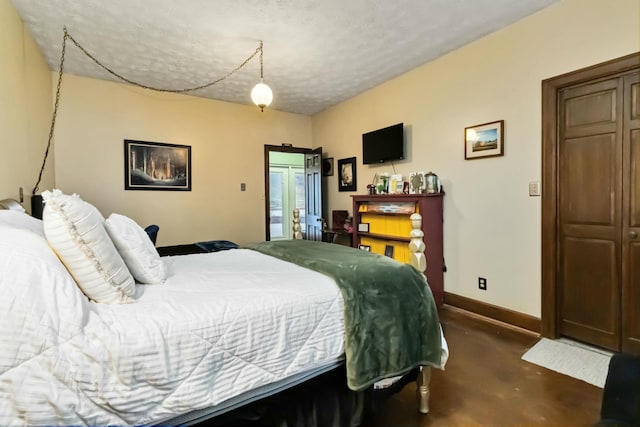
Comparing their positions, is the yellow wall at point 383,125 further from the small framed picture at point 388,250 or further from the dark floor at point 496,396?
the dark floor at point 496,396

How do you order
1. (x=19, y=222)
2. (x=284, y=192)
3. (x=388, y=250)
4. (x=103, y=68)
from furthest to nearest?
(x=284, y=192), (x=388, y=250), (x=103, y=68), (x=19, y=222)

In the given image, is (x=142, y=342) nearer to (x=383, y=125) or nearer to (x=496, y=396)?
(x=496, y=396)

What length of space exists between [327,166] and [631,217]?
3699mm

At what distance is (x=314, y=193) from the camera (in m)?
5.17

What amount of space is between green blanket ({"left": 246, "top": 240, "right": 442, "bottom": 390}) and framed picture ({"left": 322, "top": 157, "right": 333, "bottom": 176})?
3.52 metres

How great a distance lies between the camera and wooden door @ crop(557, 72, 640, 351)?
7.00ft

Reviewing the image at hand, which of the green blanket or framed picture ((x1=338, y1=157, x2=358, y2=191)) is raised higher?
framed picture ((x1=338, y1=157, x2=358, y2=191))

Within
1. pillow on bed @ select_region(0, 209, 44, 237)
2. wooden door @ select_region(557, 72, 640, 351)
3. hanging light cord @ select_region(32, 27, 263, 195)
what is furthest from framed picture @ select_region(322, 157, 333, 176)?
pillow on bed @ select_region(0, 209, 44, 237)

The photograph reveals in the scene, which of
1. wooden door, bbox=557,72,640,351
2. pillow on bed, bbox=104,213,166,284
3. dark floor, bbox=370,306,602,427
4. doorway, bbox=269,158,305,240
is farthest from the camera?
doorway, bbox=269,158,305,240

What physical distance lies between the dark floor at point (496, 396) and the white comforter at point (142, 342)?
0.72m

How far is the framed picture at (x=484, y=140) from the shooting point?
2.78 metres

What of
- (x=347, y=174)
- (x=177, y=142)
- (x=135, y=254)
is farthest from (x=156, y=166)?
(x=135, y=254)

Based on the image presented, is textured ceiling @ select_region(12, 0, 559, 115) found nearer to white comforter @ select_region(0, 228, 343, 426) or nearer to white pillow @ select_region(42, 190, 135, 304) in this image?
white pillow @ select_region(42, 190, 135, 304)

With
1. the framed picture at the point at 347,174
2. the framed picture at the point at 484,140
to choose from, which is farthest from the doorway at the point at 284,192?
the framed picture at the point at 484,140
